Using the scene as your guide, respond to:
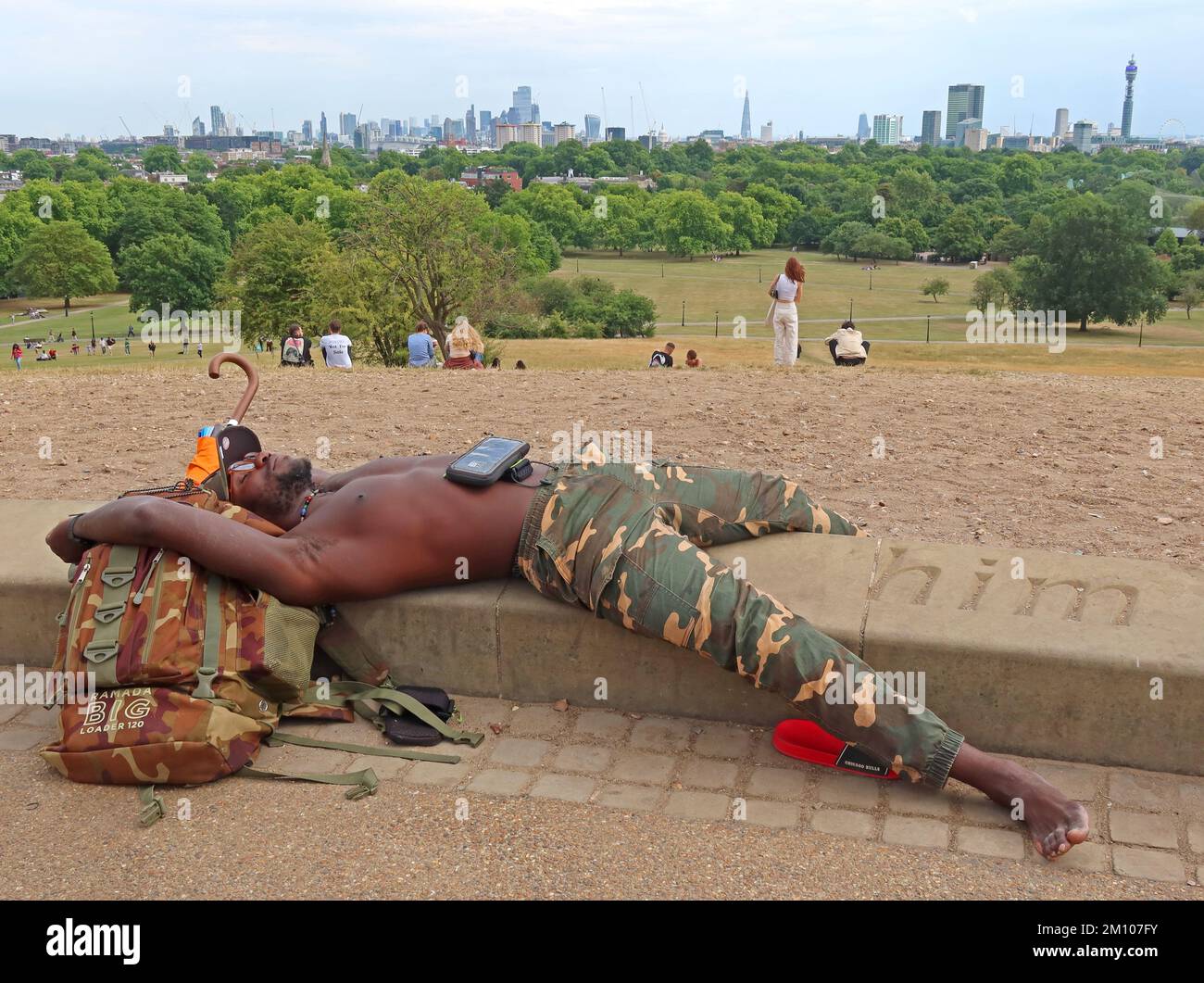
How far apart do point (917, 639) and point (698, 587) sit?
82 centimetres

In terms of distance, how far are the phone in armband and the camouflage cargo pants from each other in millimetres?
168

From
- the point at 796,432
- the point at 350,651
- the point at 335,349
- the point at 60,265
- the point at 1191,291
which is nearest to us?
the point at 350,651

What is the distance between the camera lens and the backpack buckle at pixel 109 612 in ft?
14.4

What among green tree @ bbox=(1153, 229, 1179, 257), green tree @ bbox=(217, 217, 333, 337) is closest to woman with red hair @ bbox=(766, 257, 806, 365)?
green tree @ bbox=(217, 217, 333, 337)

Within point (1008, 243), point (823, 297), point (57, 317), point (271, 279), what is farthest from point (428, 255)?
point (1008, 243)

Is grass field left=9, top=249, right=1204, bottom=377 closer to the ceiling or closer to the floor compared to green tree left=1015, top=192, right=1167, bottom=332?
closer to the floor

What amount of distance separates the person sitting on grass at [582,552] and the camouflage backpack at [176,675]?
103 mm


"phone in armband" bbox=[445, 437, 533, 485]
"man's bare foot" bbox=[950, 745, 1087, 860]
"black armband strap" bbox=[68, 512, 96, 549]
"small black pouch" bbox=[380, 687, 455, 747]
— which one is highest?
"phone in armband" bbox=[445, 437, 533, 485]

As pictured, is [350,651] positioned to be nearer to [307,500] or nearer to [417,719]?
[417,719]

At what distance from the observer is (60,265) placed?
314 feet

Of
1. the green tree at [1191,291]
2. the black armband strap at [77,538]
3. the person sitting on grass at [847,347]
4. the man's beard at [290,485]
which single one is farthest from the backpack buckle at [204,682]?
the green tree at [1191,291]

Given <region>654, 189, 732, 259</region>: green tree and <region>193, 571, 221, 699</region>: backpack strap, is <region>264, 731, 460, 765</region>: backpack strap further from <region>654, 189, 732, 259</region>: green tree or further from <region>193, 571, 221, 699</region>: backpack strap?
<region>654, 189, 732, 259</region>: green tree

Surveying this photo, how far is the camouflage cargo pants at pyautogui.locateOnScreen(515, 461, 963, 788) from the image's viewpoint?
13.2 ft

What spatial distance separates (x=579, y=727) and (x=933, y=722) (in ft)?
4.62
